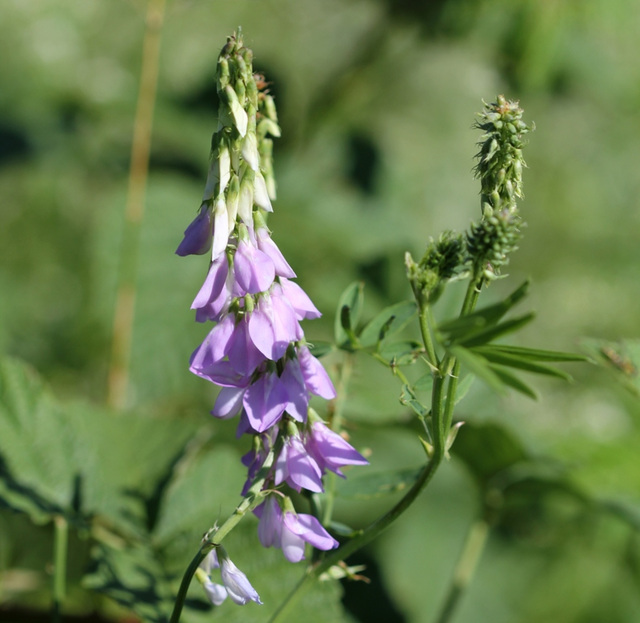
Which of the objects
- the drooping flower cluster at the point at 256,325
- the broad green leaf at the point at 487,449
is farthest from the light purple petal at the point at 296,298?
the broad green leaf at the point at 487,449

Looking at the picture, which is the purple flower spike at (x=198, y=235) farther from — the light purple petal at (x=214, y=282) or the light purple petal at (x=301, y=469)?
the light purple petal at (x=301, y=469)

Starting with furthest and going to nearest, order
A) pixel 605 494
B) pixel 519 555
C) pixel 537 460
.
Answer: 1. pixel 519 555
2. pixel 605 494
3. pixel 537 460

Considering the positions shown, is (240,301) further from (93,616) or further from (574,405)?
(574,405)

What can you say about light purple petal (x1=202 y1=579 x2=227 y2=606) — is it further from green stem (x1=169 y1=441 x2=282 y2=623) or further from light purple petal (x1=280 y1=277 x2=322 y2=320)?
light purple petal (x1=280 y1=277 x2=322 y2=320)

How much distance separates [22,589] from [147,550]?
0.30 metres

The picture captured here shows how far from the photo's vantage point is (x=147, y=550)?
4.49 ft

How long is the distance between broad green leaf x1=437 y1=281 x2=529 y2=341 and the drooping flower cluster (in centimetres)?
17

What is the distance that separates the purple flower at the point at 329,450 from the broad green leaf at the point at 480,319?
Answer: 189mm

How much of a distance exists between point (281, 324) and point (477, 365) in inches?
8.4

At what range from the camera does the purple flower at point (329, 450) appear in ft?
2.89

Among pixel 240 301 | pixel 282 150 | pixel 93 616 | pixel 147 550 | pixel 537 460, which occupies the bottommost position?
pixel 93 616

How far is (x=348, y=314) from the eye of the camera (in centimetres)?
102

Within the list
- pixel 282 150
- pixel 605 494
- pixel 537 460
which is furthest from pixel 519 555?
pixel 282 150

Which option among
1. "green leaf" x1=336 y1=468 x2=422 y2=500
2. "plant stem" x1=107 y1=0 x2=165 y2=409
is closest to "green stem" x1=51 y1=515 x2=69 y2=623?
"green leaf" x1=336 y1=468 x2=422 y2=500
